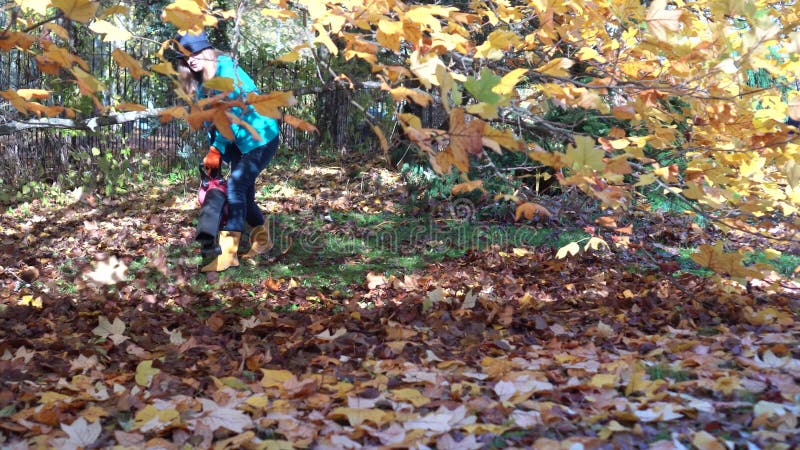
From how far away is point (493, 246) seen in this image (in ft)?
19.0

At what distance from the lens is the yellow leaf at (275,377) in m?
2.37

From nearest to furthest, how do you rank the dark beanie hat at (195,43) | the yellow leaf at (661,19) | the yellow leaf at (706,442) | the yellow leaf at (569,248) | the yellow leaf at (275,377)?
the yellow leaf at (706,442), the yellow leaf at (661,19), the yellow leaf at (275,377), the yellow leaf at (569,248), the dark beanie hat at (195,43)

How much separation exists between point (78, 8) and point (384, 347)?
5.81 ft

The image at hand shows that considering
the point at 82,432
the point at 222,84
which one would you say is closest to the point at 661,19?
the point at 222,84

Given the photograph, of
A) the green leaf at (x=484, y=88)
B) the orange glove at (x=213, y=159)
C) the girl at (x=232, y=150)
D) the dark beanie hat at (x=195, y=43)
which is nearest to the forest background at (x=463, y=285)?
the green leaf at (x=484, y=88)

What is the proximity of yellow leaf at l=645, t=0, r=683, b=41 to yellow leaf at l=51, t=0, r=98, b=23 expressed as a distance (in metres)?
1.64

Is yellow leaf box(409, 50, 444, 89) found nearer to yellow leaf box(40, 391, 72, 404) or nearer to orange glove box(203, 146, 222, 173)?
yellow leaf box(40, 391, 72, 404)

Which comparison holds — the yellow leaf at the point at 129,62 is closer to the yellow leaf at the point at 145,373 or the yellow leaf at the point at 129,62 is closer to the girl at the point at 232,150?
the yellow leaf at the point at 145,373

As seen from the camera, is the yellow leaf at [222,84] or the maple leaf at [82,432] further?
the maple leaf at [82,432]

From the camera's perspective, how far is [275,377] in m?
2.41

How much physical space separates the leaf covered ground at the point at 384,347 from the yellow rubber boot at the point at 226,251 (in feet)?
0.37

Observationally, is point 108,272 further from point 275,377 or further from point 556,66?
point 556,66

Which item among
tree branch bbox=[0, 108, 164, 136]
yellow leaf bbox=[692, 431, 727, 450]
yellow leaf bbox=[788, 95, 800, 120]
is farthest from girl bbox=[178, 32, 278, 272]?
yellow leaf bbox=[692, 431, 727, 450]

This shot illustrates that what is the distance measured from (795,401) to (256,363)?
1807mm
